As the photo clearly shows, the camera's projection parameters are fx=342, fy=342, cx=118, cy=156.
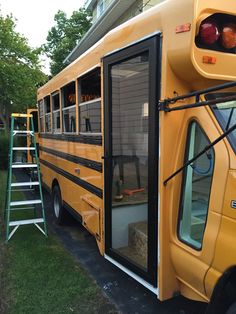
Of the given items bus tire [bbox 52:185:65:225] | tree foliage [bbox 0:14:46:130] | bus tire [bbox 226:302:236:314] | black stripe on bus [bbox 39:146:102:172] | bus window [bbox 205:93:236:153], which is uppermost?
tree foliage [bbox 0:14:46:130]

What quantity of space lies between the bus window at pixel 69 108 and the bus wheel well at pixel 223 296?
10.9 feet

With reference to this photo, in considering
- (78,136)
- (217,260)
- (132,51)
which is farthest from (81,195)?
(217,260)

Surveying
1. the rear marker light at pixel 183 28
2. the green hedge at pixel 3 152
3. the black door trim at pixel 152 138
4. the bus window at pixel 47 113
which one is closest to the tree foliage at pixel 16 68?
the green hedge at pixel 3 152

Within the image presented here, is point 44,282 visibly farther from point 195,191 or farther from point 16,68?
point 16,68

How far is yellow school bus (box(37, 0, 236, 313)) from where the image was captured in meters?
2.32

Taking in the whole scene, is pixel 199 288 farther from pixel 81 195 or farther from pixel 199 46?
pixel 81 195

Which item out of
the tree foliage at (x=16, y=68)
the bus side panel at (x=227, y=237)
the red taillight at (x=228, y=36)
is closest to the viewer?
the bus side panel at (x=227, y=237)

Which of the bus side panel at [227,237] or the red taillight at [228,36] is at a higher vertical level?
the red taillight at [228,36]

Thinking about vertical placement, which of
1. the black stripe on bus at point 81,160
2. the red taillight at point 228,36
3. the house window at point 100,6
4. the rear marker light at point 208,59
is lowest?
the black stripe on bus at point 81,160

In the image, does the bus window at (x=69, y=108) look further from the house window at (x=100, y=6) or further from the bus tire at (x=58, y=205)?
the house window at (x=100, y=6)

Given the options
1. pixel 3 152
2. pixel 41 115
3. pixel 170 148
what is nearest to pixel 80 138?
pixel 170 148

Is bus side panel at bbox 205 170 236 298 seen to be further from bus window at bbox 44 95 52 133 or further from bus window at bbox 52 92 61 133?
bus window at bbox 44 95 52 133

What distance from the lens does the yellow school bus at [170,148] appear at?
2.32m

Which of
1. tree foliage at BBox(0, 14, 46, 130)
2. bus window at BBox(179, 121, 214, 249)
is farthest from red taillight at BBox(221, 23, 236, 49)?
tree foliage at BBox(0, 14, 46, 130)
